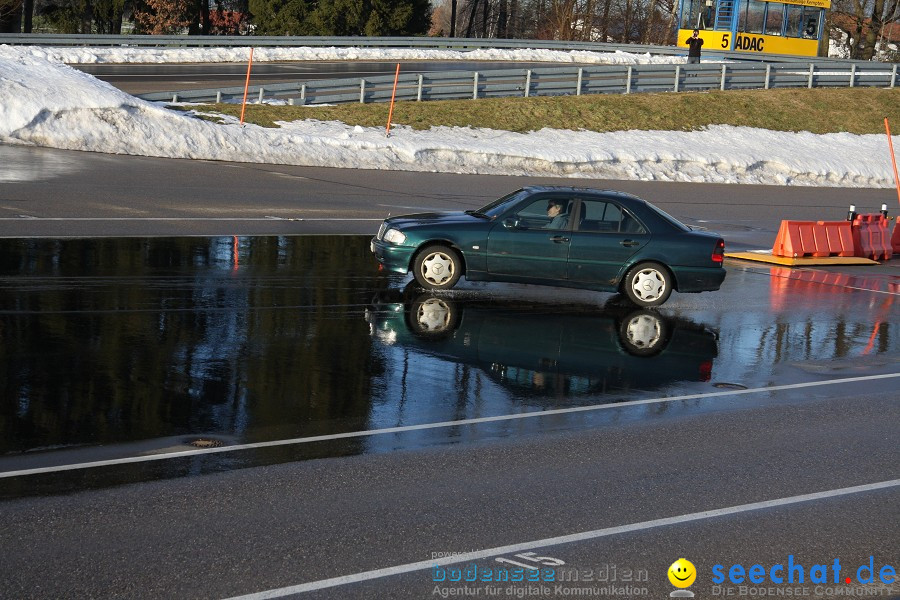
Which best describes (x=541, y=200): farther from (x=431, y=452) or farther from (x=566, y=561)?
(x=566, y=561)

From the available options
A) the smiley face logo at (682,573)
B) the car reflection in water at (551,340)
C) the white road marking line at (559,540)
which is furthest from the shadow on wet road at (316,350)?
the smiley face logo at (682,573)

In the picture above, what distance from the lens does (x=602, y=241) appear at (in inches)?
553

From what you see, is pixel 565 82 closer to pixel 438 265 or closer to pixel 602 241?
pixel 602 241

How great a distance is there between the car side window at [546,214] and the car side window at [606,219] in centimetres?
21

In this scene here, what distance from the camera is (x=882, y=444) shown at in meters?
8.93

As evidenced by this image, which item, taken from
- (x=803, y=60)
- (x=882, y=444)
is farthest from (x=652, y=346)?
(x=803, y=60)

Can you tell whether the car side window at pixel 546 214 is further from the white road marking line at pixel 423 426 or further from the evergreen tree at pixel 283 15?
the evergreen tree at pixel 283 15

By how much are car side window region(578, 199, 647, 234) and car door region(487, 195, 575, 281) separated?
335mm

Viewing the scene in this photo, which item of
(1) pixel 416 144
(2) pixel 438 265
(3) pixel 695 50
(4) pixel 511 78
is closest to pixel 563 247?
(2) pixel 438 265

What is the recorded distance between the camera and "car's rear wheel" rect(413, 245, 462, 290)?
46.0 feet

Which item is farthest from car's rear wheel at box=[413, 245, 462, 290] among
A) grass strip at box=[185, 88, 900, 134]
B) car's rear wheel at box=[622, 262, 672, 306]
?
grass strip at box=[185, 88, 900, 134]

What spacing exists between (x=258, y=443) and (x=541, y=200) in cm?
702

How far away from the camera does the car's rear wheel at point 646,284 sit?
556 inches

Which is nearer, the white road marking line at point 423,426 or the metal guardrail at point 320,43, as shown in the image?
the white road marking line at point 423,426
